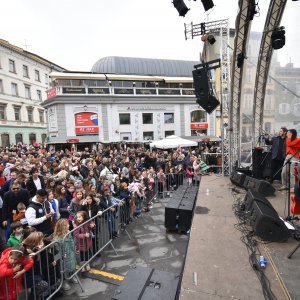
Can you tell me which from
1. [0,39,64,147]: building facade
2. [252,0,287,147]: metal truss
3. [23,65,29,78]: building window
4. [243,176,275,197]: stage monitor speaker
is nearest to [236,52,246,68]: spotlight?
[252,0,287,147]: metal truss

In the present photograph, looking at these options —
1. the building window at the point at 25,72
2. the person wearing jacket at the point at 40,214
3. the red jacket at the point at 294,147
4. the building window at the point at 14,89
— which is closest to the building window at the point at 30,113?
the building window at the point at 14,89

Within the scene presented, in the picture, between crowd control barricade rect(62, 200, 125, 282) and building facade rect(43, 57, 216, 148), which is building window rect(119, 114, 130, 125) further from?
crowd control barricade rect(62, 200, 125, 282)

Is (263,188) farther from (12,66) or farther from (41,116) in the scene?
(41,116)

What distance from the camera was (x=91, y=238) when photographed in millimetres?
5270

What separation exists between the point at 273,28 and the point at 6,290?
10838 mm

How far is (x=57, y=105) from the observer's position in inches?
987

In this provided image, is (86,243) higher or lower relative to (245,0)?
lower

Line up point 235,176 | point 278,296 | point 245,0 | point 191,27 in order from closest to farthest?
point 278,296 < point 245,0 < point 235,176 < point 191,27

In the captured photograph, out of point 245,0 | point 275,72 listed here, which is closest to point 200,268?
point 245,0

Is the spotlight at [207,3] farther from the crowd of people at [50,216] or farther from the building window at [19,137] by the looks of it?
the building window at [19,137]

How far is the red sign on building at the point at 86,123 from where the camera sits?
84.5 ft

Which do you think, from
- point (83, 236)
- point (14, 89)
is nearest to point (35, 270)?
point (83, 236)

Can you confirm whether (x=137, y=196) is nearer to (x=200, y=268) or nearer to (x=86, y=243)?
(x=86, y=243)

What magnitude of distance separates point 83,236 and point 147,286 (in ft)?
7.64
